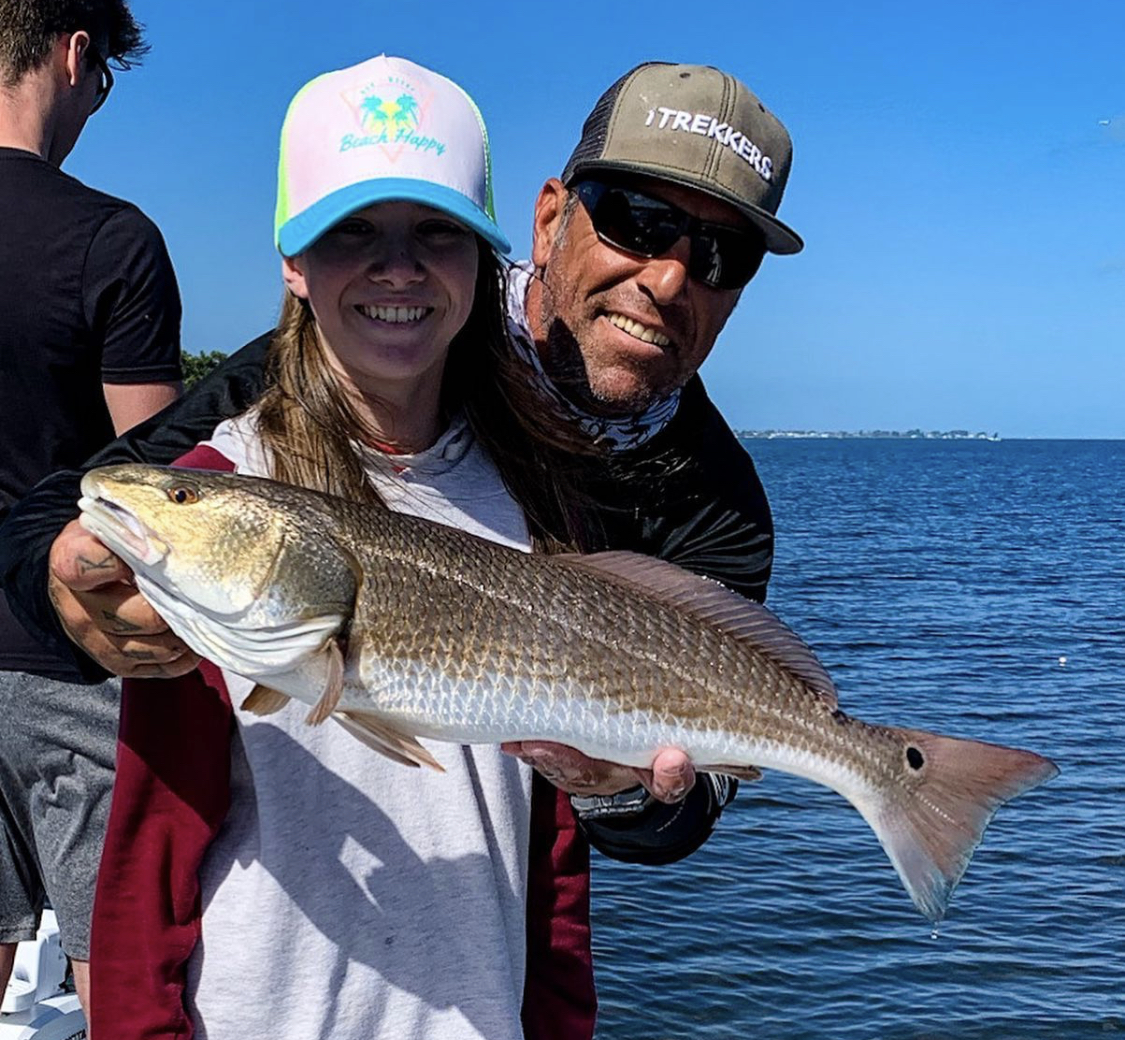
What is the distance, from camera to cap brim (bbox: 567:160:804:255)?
3643 mm

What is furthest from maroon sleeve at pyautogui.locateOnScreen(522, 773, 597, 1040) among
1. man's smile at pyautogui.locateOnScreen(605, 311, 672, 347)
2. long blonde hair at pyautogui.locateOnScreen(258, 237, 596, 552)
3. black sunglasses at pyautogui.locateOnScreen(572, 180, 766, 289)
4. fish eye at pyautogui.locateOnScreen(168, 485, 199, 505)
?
black sunglasses at pyautogui.locateOnScreen(572, 180, 766, 289)

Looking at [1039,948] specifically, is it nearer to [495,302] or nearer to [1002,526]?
[495,302]

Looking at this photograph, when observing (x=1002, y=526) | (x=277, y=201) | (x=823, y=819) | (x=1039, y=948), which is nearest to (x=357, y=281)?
(x=277, y=201)

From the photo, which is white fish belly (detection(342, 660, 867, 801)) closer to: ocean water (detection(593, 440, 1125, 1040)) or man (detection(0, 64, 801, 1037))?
man (detection(0, 64, 801, 1037))

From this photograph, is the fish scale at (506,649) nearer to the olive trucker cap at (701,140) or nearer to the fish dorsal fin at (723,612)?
the fish dorsal fin at (723,612)

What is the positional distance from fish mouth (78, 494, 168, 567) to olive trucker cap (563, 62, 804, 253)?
1.67 metres

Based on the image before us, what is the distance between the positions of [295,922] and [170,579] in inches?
29.0

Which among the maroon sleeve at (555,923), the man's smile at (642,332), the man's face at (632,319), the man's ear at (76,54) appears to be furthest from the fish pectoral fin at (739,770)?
the man's ear at (76,54)

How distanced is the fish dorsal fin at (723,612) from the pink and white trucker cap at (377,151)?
2.52 ft

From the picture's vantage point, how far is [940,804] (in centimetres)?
322

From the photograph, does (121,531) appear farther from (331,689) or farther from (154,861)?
(154,861)

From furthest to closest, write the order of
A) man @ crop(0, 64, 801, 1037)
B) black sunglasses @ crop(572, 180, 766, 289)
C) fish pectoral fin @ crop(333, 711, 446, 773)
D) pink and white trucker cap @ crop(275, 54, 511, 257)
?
black sunglasses @ crop(572, 180, 766, 289), man @ crop(0, 64, 801, 1037), pink and white trucker cap @ crop(275, 54, 511, 257), fish pectoral fin @ crop(333, 711, 446, 773)

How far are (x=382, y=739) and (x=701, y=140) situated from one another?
1782 mm

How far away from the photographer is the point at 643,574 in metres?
3.25
